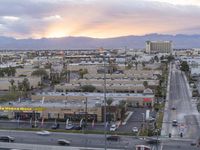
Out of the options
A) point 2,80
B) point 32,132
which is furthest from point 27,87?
point 32,132

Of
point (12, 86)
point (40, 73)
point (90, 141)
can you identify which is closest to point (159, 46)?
point (40, 73)

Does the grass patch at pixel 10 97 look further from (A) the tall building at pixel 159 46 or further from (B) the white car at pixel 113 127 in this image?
(A) the tall building at pixel 159 46

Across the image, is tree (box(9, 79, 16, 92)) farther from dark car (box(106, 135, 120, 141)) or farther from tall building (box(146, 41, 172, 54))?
tall building (box(146, 41, 172, 54))

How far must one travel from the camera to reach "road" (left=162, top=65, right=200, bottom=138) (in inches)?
945

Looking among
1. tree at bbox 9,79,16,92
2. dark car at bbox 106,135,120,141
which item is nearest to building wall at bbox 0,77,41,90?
tree at bbox 9,79,16,92

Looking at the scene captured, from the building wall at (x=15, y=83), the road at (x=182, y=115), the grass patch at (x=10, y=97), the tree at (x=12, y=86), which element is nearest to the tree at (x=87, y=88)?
the tree at (x=12, y=86)

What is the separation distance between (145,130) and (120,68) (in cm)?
4619

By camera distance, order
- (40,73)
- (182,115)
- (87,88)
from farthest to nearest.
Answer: (40,73)
(87,88)
(182,115)

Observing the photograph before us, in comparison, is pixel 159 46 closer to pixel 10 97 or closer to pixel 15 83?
pixel 15 83

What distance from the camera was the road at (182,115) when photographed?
78.8ft

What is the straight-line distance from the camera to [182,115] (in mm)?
29203

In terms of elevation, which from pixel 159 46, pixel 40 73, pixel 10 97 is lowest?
pixel 10 97

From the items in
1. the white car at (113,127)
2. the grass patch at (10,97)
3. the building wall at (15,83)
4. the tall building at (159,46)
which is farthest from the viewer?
the tall building at (159,46)

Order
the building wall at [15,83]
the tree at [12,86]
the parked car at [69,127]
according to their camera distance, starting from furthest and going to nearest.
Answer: the building wall at [15,83] → the tree at [12,86] → the parked car at [69,127]
